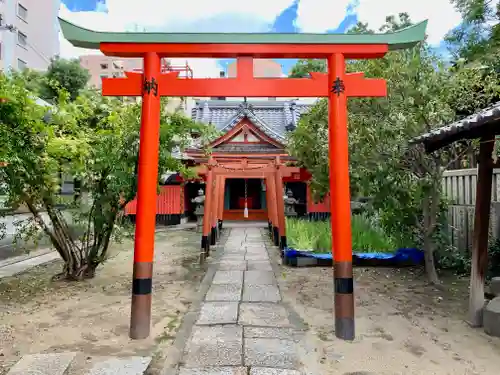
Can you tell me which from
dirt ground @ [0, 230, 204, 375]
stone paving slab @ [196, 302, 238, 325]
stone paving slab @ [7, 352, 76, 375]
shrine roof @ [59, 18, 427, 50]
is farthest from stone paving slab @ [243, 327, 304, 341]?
shrine roof @ [59, 18, 427, 50]

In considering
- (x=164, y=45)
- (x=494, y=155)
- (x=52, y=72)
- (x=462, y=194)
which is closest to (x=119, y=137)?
(x=164, y=45)

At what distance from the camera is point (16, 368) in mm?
3293

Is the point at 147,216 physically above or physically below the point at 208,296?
above

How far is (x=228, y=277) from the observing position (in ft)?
23.3

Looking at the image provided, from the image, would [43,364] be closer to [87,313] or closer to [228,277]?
[87,313]

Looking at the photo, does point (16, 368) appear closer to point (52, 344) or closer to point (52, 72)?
point (52, 344)

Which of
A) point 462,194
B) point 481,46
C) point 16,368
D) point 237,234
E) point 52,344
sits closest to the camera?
point 16,368

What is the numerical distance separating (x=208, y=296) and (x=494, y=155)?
4.05 m

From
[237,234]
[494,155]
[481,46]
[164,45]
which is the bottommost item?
[237,234]

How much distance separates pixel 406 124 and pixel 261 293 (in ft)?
10.9

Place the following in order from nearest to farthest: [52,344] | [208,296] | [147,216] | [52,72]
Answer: [52,344], [147,216], [208,296], [52,72]

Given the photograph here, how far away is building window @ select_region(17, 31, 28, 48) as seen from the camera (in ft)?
76.8

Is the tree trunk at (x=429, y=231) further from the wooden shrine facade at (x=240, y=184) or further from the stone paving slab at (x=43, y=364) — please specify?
the wooden shrine facade at (x=240, y=184)

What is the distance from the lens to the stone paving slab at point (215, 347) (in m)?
3.40
